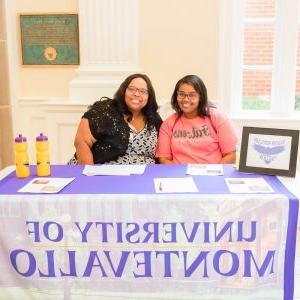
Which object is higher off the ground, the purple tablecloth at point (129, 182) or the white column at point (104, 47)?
the white column at point (104, 47)

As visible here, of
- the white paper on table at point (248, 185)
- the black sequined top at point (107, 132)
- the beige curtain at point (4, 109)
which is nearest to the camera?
the white paper on table at point (248, 185)

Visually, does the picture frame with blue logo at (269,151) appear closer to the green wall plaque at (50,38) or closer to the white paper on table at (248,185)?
the white paper on table at (248,185)

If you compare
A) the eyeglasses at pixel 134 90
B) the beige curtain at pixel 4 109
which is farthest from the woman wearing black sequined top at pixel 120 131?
the beige curtain at pixel 4 109

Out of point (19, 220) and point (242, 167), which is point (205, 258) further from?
point (19, 220)

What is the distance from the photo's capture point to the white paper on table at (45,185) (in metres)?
1.93

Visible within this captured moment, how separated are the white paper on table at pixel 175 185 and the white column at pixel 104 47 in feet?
5.46

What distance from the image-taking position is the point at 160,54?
356cm

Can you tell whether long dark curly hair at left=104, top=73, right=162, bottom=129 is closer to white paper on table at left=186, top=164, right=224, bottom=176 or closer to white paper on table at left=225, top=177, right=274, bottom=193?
white paper on table at left=186, top=164, right=224, bottom=176

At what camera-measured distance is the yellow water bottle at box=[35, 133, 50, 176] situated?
6.88ft

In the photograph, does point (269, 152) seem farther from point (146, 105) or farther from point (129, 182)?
point (146, 105)

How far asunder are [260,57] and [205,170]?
5.82 ft

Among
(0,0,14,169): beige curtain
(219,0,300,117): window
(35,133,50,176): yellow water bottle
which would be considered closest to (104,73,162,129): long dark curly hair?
(35,133,50,176): yellow water bottle

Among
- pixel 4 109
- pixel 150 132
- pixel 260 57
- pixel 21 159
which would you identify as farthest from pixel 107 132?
pixel 260 57

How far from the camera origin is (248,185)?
6.53ft
